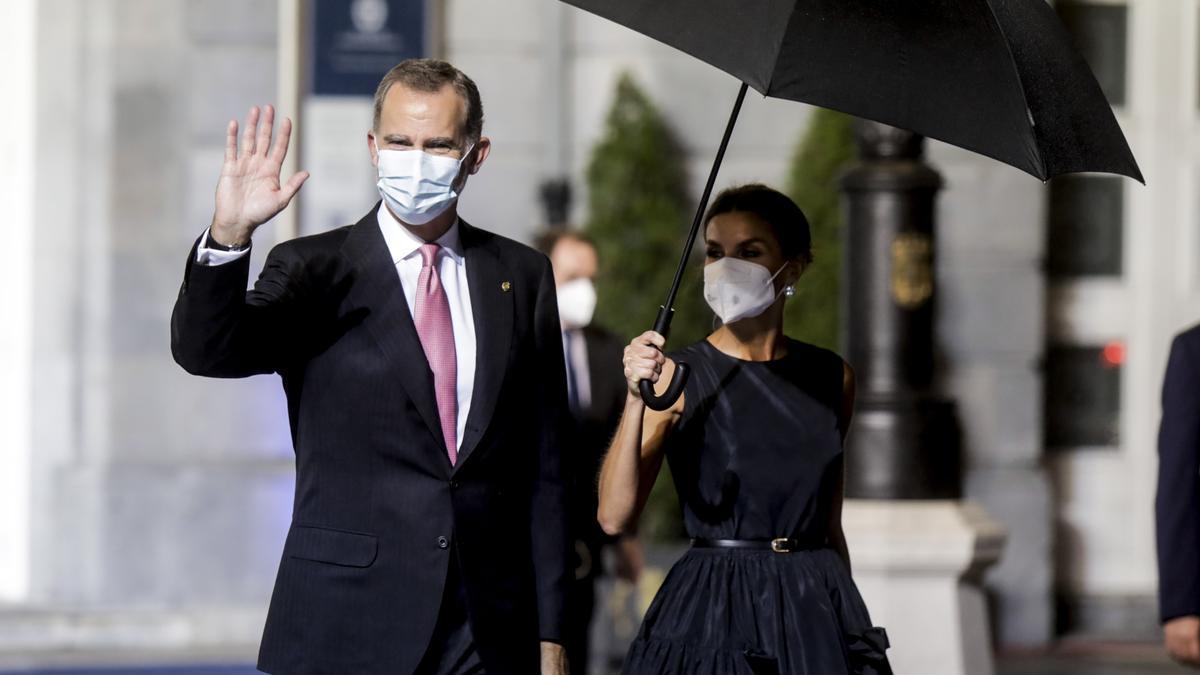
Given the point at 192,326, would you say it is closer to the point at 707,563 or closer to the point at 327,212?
the point at 707,563

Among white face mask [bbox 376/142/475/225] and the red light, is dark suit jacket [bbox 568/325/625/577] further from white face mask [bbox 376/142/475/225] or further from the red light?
the red light

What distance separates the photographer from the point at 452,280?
148 inches

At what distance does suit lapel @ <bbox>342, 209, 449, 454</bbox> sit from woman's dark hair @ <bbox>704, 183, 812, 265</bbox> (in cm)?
93

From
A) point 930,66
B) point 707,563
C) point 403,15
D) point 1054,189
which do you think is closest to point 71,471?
point 403,15

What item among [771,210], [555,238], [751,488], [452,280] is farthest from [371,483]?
[555,238]

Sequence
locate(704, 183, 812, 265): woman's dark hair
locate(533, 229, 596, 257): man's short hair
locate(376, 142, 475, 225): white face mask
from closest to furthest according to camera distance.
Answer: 1. locate(376, 142, 475, 225): white face mask
2. locate(704, 183, 812, 265): woman's dark hair
3. locate(533, 229, 596, 257): man's short hair

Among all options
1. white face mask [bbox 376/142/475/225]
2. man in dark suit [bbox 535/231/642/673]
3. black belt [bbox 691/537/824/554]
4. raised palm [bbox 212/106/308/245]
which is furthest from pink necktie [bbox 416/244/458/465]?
man in dark suit [bbox 535/231/642/673]

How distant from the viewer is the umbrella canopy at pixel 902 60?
3674mm

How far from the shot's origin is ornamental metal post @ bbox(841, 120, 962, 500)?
7066 mm

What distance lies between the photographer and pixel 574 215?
983 centimetres

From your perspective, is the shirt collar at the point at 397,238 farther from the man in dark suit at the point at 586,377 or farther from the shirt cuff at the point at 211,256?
the man in dark suit at the point at 586,377

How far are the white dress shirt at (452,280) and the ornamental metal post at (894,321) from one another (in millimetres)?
3513

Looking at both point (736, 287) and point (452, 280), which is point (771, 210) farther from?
point (452, 280)

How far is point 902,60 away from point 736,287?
72cm
